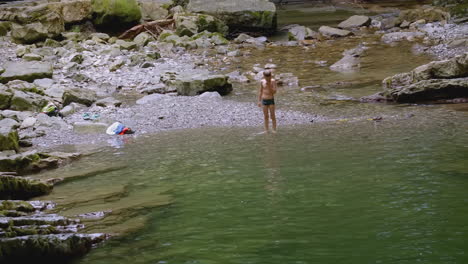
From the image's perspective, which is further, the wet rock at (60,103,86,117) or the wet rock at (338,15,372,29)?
the wet rock at (338,15,372,29)

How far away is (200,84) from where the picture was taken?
743 inches

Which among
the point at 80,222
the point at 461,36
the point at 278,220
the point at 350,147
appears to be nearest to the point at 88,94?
the point at 350,147

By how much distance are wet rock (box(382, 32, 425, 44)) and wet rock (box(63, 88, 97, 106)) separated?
1682 cm

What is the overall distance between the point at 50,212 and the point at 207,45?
23.3m

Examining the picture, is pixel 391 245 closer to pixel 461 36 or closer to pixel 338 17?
pixel 461 36

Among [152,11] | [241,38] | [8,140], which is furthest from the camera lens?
[152,11]

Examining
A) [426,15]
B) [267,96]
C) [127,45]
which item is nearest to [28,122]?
[267,96]

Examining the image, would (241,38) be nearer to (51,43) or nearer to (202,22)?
(202,22)

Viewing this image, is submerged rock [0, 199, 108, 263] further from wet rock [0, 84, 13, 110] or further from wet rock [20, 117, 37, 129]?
wet rock [0, 84, 13, 110]

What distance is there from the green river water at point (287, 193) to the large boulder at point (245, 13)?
20.3m

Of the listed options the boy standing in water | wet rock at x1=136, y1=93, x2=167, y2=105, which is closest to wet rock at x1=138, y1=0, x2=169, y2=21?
wet rock at x1=136, y1=93, x2=167, y2=105

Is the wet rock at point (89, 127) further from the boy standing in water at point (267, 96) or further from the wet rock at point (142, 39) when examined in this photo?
the wet rock at point (142, 39)

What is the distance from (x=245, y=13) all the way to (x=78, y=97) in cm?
1789

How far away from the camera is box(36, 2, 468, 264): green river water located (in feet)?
19.2
